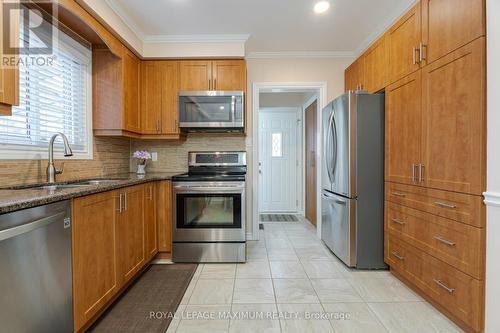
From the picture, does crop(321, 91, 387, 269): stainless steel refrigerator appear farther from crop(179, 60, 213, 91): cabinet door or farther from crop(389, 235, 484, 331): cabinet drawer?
crop(179, 60, 213, 91): cabinet door

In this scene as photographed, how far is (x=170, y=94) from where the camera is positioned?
3.04 meters

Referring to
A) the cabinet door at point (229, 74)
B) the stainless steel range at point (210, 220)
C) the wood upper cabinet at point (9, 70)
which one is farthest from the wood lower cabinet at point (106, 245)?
the cabinet door at point (229, 74)

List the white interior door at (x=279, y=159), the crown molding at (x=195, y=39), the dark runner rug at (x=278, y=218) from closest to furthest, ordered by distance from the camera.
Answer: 1. the crown molding at (x=195, y=39)
2. the dark runner rug at (x=278, y=218)
3. the white interior door at (x=279, y=159)

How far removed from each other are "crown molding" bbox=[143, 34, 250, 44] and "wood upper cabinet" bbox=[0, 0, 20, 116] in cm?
167

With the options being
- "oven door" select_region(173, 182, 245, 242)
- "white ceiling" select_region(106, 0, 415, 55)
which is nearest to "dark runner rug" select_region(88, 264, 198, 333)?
"oven door" select_region(173, 182, 245, 242)

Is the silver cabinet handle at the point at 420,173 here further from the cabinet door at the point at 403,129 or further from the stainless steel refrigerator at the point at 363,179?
the stainless steel refrigerator at the point at 363,179

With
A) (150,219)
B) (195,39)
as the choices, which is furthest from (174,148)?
(195,39)

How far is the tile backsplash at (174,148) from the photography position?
132 inches

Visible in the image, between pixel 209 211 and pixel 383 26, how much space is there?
264 centimetres

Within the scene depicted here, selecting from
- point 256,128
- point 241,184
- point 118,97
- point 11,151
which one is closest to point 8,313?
point 11,151

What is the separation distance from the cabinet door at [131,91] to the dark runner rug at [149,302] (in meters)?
1.52

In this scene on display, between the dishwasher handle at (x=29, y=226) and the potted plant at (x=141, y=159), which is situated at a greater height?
the potted plant at (x=141, y=159)

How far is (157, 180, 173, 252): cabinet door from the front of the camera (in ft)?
8.73
